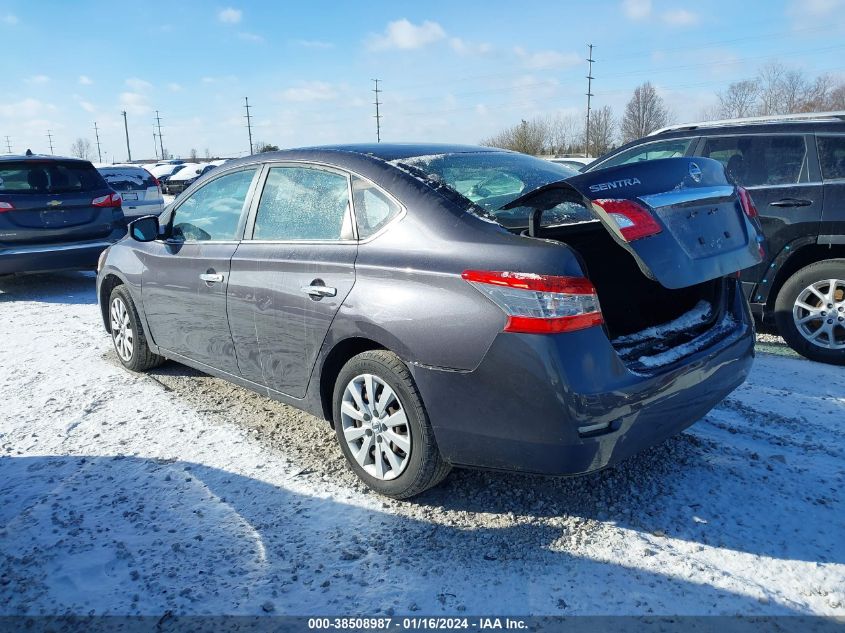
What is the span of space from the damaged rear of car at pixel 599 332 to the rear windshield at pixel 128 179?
1315 cm

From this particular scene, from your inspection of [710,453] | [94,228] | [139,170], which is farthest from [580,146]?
[710,453]

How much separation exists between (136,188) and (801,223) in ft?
44.2

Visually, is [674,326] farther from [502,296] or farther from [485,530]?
[485,530]

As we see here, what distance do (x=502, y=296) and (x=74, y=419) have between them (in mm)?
3136

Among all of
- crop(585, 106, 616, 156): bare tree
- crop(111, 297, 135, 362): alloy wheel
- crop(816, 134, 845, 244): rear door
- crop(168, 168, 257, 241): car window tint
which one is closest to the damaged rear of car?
crop(168, 168, 257, 241): car window tint

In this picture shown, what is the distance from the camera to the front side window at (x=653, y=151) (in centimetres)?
592

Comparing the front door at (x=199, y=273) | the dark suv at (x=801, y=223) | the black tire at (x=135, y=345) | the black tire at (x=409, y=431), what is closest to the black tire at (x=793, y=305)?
the dark suv at (x=801, y=223)

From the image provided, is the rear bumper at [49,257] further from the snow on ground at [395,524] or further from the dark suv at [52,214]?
the snow on ground at [395,524]

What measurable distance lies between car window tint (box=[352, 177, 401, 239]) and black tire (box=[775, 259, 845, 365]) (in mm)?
3634

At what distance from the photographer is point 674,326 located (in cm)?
321

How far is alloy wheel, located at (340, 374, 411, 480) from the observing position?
9.88 ft

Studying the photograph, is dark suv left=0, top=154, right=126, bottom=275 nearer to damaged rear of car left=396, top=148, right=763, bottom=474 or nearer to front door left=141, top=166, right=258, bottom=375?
front door left=141, top=166, right=258, bottom=375

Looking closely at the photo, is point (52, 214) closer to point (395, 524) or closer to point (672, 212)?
point (395, 524)

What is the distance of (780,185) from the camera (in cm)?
523
